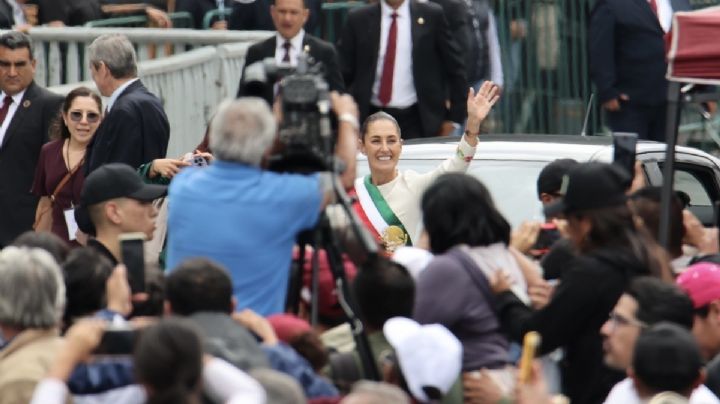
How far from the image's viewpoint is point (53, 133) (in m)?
13.5

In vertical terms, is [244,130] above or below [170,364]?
above

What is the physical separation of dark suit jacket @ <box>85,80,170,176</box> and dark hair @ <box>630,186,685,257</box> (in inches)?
150

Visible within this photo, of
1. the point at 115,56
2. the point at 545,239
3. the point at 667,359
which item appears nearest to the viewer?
the point at 667,359

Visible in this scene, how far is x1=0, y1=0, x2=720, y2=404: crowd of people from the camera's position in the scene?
25.2 ft

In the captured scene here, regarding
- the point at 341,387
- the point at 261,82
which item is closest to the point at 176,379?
the point at 341,387

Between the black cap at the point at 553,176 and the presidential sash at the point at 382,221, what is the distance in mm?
851

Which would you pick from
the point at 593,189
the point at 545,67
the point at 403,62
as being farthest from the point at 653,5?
the point at 593,189

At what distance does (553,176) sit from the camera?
10781mm

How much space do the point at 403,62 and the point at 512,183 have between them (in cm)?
350

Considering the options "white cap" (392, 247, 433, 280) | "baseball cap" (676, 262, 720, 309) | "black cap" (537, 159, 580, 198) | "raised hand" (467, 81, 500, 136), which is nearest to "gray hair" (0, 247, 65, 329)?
"white cap" (392, 247, 433, 280)

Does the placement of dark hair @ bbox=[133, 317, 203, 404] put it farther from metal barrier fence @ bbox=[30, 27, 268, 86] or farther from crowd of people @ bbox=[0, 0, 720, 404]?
metal barrier fence @ bbox=[30, 27, 268, 86]

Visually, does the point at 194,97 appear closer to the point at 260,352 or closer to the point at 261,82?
the point at 261,82

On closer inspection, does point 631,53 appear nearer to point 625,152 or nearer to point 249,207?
point 625,152

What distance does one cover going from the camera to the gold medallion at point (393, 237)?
1129 centimetres
